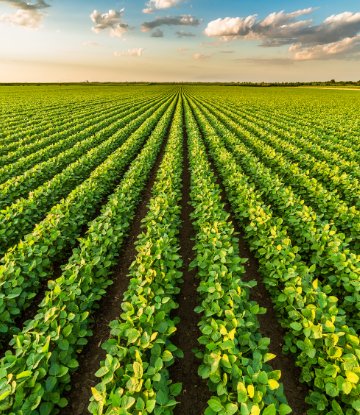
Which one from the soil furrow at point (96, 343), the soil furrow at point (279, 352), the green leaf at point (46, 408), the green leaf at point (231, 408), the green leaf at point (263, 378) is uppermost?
the green leaf at point (263, 378)

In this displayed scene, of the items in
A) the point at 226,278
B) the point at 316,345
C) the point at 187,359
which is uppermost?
the point at 226,278

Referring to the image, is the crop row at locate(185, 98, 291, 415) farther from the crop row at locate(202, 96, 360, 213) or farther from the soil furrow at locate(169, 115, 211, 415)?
the crop row at locate(202, 96, 360, 213)

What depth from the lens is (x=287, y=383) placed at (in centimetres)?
329

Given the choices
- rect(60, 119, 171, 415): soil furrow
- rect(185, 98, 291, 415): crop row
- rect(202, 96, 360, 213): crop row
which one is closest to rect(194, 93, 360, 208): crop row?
rect(202, 96, 360, 213): crop row

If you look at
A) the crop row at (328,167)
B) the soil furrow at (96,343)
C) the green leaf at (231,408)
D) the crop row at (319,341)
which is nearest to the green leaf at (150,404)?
the green leaf at (231,408)

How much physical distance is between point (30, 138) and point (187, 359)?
17.1m

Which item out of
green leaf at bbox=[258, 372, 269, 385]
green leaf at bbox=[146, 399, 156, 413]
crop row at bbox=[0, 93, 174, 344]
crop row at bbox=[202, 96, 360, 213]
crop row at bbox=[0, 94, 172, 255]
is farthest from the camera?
crop row at bbox=[202, 96, 360, 213]

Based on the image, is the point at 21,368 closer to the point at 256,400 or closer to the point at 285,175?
the point at 256,400

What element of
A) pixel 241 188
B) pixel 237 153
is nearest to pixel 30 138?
pixel 237 153

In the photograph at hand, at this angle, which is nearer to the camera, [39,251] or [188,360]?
[188,360]

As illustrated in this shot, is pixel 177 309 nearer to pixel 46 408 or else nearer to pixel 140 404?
pixel 140 404

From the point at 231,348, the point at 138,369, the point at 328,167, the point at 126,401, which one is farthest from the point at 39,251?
the point at 328,167

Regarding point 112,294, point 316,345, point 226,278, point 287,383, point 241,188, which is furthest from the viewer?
point 241,188

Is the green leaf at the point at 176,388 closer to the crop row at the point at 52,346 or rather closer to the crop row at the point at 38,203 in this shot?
the crop row at the point at 52,346
